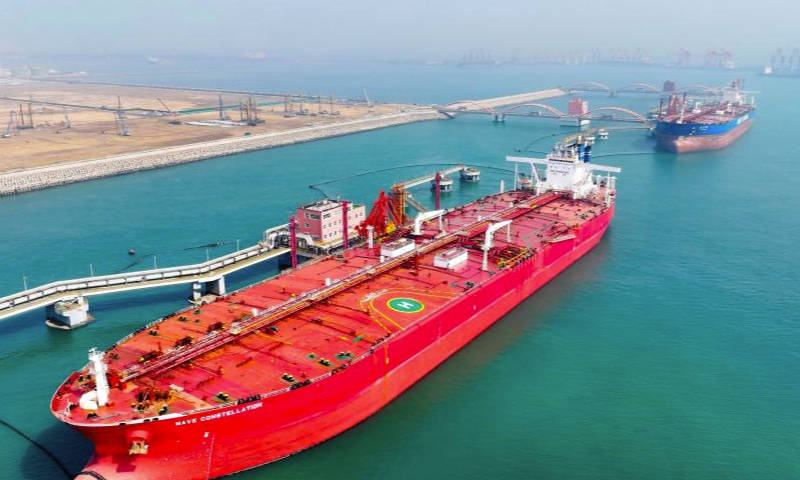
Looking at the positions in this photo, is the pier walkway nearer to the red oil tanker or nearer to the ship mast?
the red oil tanker

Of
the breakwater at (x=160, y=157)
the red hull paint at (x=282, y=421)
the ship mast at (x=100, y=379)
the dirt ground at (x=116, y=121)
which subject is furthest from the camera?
the dirt ground at (x=116, y=121)

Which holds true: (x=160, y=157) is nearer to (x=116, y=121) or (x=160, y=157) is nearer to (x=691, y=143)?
(x=116, y=121)

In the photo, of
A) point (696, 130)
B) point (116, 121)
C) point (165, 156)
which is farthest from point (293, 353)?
point (116, 121)

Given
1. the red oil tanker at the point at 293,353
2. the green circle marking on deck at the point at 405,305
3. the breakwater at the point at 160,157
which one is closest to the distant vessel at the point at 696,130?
the breakwater at the point at 160,157

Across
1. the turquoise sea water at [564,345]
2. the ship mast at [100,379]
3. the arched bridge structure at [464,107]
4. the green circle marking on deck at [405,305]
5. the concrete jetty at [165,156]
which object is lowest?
the turquoise sea water at [564,345]

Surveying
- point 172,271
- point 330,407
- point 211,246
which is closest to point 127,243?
point 211,246

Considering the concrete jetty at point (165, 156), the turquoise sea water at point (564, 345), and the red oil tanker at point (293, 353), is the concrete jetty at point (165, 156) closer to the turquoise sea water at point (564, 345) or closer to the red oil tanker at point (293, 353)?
the turquoise sea water at point (564, 345)

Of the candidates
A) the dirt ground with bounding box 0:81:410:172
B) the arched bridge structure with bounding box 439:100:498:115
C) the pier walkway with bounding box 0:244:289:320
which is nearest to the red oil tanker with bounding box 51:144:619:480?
the pier walkway with bounding box 0:244:289:320
